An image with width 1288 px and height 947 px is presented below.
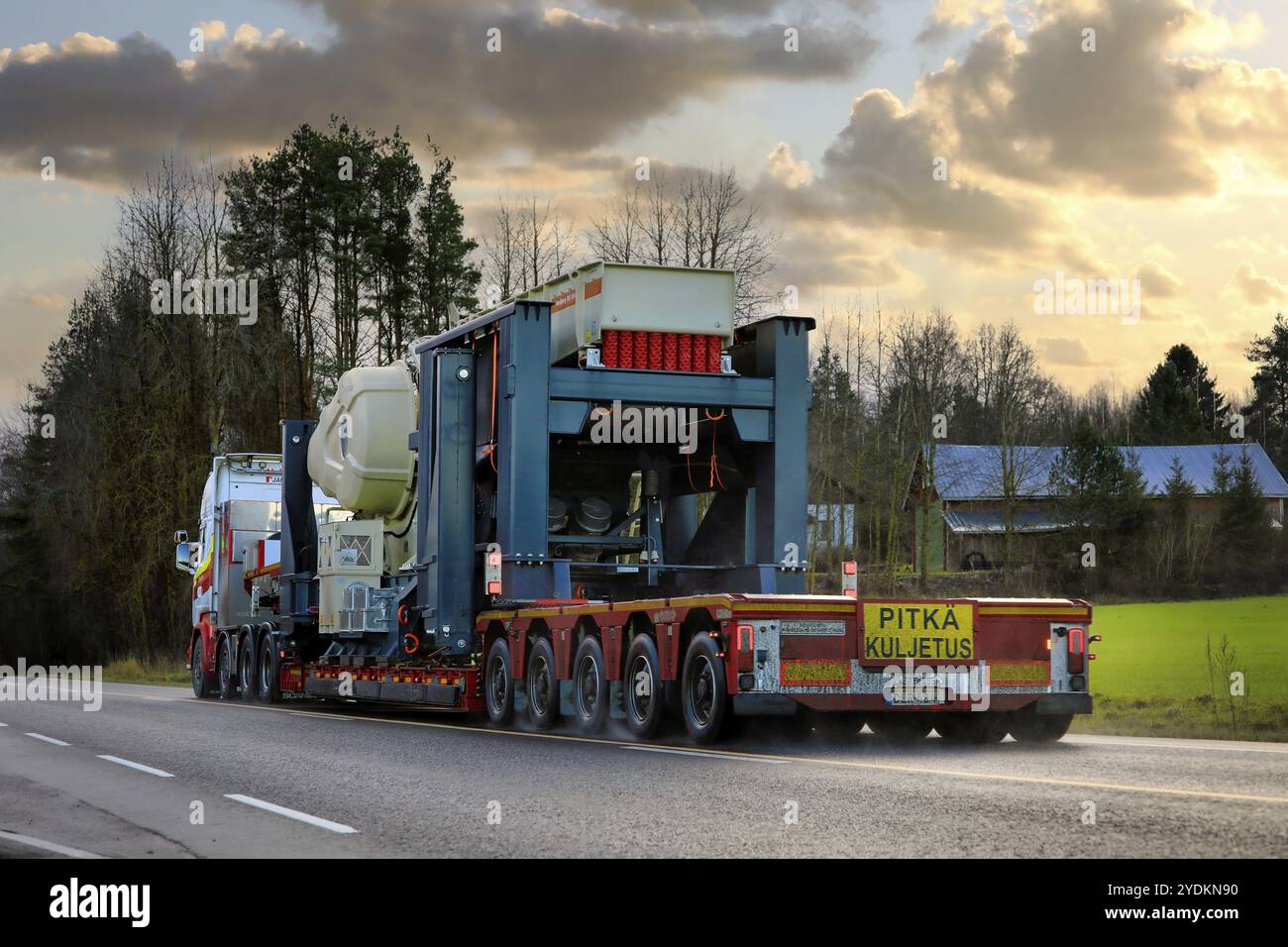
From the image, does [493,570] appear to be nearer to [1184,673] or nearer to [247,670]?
[247,670]

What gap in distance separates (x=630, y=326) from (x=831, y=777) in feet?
23.7

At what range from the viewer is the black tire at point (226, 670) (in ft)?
92.6

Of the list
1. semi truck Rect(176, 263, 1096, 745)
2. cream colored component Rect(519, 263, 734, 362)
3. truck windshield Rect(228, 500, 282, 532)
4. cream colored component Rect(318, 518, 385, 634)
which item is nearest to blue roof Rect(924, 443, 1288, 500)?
truck windshield Rect(228, 500, 282, 532)

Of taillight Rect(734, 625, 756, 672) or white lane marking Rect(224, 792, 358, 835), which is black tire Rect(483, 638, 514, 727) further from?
white lane marking Rect(224, 792, 358, 835)

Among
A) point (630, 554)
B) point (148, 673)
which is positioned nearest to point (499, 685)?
point (630, 554)

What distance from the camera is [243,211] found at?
58.6 m

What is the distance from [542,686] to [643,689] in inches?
87.5

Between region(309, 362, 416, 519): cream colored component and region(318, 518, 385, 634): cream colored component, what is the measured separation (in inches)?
13.7

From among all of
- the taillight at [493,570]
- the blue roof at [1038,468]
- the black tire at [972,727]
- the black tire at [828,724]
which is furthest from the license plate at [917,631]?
the blue roof at [1038,468]

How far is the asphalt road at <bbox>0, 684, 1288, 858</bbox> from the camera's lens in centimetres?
843

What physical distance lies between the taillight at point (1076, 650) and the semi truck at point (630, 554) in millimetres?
28

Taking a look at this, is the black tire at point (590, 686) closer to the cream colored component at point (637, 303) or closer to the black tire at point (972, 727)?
the black tire at point (972, 727)

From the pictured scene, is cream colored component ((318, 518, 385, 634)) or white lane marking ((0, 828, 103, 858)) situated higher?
cream colored component ((318, 518, 385, 634))
